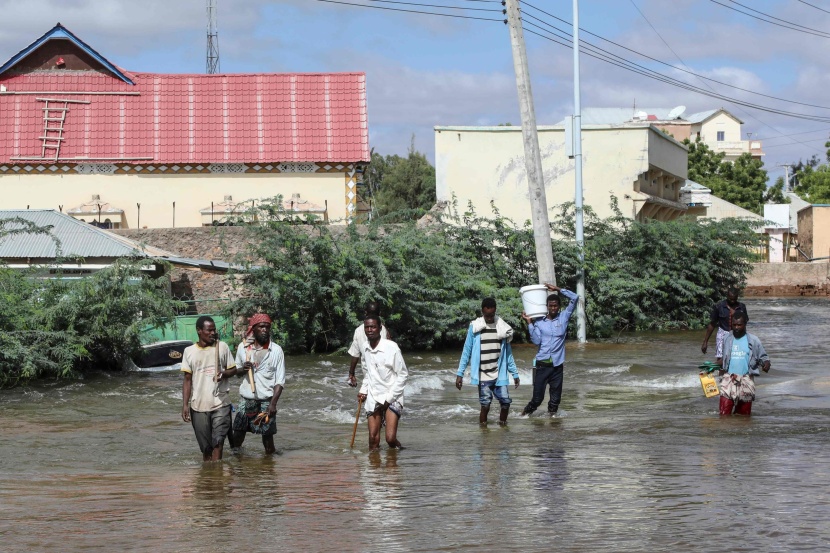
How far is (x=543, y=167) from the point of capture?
39.6 metres

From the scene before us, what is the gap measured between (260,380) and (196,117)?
29505mm

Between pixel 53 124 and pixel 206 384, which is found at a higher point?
pixel 53 124

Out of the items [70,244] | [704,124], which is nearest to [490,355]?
[70,244]

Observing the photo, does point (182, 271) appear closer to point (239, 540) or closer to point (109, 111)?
point (109, 111)

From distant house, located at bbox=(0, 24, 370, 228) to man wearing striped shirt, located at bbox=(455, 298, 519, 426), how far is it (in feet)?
76.0

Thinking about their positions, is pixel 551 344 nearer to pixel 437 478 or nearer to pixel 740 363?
pixel 740 363

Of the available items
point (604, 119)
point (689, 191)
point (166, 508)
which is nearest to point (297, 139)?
point (689, 191)

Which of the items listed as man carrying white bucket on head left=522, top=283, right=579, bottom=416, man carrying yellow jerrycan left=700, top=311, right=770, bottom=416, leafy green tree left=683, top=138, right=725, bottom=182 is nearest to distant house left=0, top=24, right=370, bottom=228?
man carrying white bucket on head left=522, top=283, right=579, bottom=416

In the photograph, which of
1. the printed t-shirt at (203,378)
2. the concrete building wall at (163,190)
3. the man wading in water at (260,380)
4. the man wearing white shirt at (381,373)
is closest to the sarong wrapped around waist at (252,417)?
the man wading in water at (260,380)

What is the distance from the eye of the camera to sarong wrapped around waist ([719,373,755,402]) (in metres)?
13.4

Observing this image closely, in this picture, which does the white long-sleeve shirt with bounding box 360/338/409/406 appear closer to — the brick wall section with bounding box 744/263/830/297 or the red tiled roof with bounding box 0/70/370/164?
the red tiled roof with bounding box 0/70/370/164

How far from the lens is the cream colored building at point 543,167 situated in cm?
3944

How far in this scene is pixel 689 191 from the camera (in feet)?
164

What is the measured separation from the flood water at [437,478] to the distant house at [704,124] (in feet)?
240
